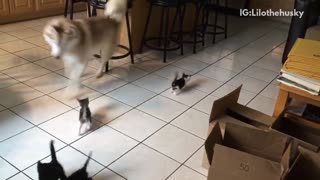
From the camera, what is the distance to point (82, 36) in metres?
0.76

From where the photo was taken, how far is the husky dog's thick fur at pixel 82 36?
732 millimetres

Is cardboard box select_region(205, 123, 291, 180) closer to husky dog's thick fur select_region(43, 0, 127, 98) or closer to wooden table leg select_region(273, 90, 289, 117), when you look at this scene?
wooden table leg select_region(273, 90, 289, 117)

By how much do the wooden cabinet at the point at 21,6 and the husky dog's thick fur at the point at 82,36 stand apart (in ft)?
11.6

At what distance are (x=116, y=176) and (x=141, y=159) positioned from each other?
199 mm

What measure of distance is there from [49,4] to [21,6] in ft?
1.27

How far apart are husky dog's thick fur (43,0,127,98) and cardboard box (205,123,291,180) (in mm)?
783

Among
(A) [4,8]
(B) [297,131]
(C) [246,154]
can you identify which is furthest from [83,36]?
(A) [4,8]

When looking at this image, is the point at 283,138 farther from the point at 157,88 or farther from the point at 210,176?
the point at 157,88

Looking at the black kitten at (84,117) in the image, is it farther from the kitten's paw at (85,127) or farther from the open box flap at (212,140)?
the open box flap at (212,140)

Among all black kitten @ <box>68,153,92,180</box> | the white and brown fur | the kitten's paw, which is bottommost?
the kitten's paw

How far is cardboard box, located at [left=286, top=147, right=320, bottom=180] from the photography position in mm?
1433

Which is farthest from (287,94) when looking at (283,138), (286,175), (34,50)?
(34,50)

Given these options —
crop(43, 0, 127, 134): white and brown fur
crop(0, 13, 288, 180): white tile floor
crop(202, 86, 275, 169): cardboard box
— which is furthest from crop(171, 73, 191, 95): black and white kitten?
crop(43, 0, 127, 134): white and brown fur

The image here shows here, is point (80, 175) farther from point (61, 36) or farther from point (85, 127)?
point (61, 36)
